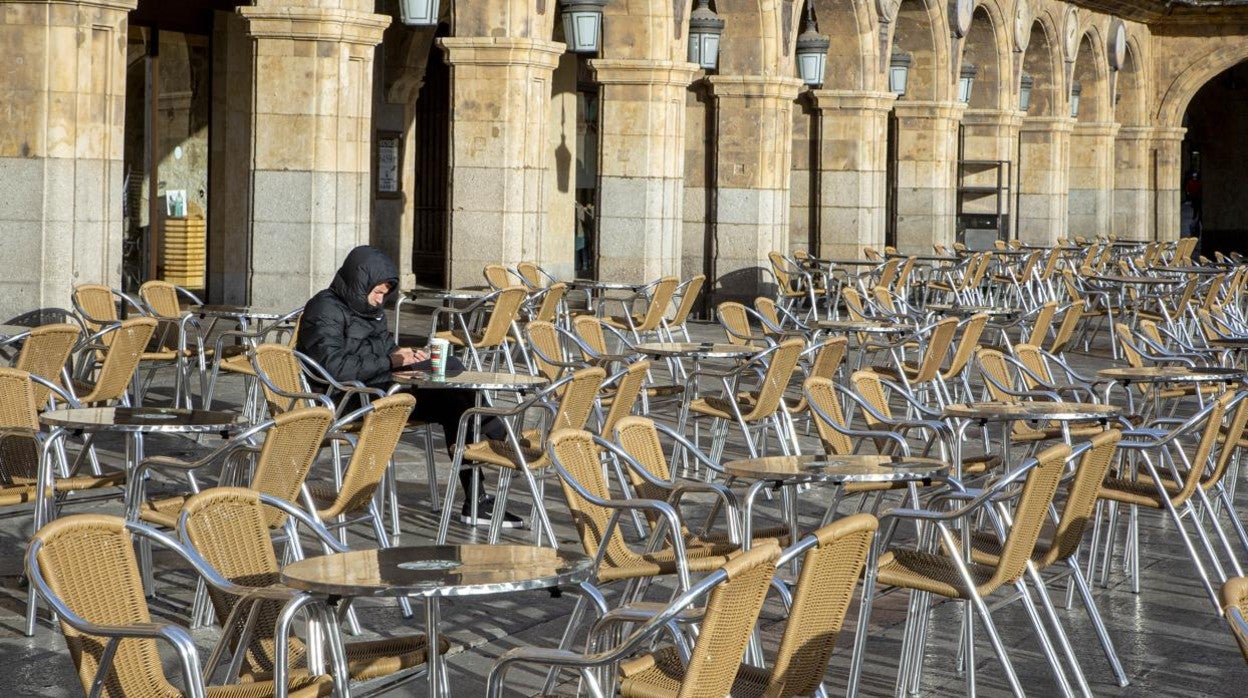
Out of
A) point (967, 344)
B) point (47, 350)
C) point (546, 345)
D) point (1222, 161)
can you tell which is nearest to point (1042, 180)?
point (1222, 161)

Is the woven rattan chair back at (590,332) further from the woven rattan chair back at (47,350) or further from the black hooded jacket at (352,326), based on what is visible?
the woven rattan chair back at (47,350)

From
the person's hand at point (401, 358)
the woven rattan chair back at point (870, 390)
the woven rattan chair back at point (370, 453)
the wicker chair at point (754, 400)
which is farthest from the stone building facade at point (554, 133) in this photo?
the woven rattan chair back at point (370, 453)

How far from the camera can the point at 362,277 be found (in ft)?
27.1

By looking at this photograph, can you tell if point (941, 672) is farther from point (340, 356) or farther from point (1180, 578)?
point (340, 356)

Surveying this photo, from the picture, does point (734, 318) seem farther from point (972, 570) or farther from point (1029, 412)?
point (972, 570)

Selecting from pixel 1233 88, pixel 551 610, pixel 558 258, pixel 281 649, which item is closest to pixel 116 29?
pixel 551 610

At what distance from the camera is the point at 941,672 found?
582cm

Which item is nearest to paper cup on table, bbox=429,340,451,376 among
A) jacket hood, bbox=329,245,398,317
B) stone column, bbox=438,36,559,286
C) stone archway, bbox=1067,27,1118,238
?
jacket hood, bbox=329,245,398,317

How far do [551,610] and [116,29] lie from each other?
238 inches

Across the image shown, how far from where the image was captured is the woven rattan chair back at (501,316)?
37.0 feet

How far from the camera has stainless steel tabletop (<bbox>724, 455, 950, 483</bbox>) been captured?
5516 millimetres

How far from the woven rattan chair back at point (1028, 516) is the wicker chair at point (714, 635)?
143cm

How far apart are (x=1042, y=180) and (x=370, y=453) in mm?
25160

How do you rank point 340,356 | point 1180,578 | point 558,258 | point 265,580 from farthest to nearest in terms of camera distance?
1. point 558,258
2. point 340,356
3. point 1180,578
4. point 265,580
